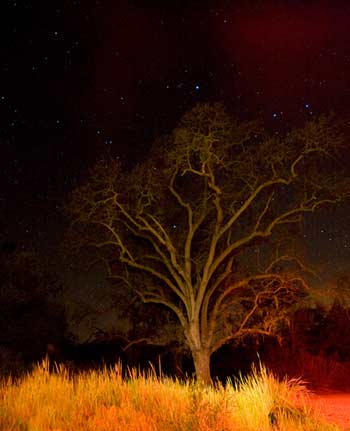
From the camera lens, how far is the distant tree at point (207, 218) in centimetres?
2117

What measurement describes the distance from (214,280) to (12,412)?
52.2ft

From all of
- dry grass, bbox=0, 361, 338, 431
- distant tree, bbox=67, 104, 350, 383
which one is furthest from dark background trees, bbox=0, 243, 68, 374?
→ dry grass, bbox=0, 361, 338, 431

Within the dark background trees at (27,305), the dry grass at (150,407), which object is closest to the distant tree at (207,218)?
the dark background trees at (27,305)

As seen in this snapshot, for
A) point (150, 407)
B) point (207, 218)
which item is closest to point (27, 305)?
point (207, 218)

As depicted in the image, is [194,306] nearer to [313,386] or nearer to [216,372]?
[313,386]

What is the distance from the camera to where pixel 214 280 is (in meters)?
24.2

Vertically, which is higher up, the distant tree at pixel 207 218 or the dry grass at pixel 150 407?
the distant tree at pixel 207 218

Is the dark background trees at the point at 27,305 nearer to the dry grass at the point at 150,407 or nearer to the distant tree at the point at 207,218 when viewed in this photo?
the distant tree at the point at 207,218

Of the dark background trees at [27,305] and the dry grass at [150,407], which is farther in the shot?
the dark background trees at [27,305]

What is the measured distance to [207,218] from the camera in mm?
23672

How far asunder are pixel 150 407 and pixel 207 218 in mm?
15083

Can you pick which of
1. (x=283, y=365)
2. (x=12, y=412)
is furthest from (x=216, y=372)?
(x=12, y=412)

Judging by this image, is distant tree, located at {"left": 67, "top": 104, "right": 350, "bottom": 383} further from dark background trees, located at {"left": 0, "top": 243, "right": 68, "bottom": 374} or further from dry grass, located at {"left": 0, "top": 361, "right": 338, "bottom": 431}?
dry grass, located at {"left": 0, "top": 361, "right": 338, "bottom": 431}

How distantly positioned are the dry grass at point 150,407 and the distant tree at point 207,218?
37.2ft
